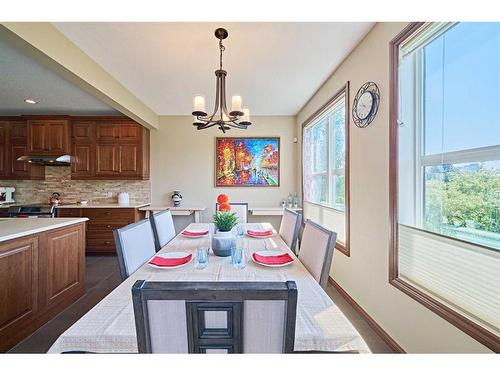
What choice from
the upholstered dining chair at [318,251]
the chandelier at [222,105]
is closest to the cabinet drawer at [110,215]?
the chandelier at [222,105]

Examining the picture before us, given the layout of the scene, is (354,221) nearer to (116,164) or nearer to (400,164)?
(400,164)

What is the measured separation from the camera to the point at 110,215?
4090mm

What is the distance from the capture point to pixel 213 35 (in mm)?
2119

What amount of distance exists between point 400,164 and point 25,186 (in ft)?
19.8

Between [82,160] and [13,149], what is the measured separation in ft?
4.20

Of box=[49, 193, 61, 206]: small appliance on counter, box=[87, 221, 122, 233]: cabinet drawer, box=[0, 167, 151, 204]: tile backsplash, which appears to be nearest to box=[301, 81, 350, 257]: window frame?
box=[87, 221, 122, 233]: cabinet drawer

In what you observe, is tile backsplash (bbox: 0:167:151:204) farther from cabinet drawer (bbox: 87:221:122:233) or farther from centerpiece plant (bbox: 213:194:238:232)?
centerpiece plant (bbox: 213:194:238:232)

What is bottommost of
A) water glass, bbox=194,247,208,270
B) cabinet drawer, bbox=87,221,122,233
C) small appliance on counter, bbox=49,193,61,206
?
cabinet drawer, bbox=87,221,122,233

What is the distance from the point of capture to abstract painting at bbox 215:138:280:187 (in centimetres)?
464

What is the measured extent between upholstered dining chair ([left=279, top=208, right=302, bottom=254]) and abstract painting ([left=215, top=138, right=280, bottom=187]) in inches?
88.8

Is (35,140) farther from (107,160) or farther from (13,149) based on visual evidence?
(107,160)

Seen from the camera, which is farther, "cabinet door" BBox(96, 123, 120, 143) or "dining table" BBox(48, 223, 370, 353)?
"cabinet door" BBox(96, 123, 120, 143)
